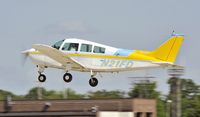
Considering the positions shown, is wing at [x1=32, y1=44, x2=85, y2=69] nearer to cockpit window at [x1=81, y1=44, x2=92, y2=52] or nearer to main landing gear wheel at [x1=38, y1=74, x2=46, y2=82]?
cockpit window at [x1=81, y1=44, x2=92, y2=52]

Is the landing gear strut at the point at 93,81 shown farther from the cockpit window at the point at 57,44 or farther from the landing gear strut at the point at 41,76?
the landing gear strut at the point at 41,76

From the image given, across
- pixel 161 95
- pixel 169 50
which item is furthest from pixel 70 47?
pixel 161 95

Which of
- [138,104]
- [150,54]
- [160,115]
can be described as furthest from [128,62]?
[160,115]

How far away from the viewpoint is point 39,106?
55156 mm

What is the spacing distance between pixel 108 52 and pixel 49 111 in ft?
22.4

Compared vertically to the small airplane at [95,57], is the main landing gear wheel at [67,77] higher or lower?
lower

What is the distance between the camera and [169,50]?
163 ft

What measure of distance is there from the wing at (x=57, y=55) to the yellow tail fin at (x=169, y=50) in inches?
202

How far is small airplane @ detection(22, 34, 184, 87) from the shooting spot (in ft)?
163

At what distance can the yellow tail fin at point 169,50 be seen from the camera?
49.6 metres

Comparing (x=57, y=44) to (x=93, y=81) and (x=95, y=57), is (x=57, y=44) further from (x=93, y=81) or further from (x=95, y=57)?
(x=93, y=81)

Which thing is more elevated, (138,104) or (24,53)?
(24,53)

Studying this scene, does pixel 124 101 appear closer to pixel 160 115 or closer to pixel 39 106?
pixel 39 106

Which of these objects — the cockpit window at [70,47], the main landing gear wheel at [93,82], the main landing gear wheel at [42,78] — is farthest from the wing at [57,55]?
the main landing gear wheel at [42,78]
